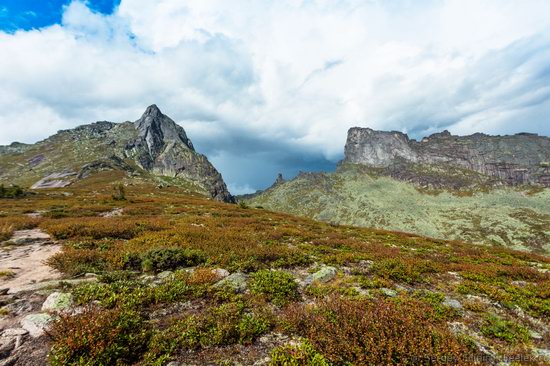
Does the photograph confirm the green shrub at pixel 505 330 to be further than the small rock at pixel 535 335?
No

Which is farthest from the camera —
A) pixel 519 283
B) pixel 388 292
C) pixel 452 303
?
pixel 519 283

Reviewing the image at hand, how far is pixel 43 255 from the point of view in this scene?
13984mm

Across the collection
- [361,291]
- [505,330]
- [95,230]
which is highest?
[95,230]

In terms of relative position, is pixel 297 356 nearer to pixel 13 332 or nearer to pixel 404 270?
pixel 13 332

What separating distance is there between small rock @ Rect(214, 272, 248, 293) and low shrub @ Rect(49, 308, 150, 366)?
3.32 metres

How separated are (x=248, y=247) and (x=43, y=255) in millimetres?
10439

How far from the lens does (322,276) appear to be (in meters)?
11.7

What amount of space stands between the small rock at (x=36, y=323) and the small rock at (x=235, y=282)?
4.80 m

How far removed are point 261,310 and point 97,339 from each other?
4.23 meters

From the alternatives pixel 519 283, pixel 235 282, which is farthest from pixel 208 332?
pixel 519 283

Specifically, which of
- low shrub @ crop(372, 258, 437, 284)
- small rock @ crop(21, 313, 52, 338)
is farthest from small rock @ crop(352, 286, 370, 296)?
small rock @ crop(21, 313, 52, 338)

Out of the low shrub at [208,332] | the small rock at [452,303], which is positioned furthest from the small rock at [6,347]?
the small rock at [452,303]

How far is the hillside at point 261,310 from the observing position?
6184mm

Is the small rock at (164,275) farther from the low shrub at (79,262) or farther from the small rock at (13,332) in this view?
the small rock at (13,332)
